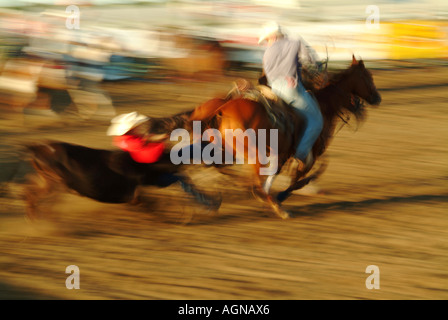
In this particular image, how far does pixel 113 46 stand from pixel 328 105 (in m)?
8.61

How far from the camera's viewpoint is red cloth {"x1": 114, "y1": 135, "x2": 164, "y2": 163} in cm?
591

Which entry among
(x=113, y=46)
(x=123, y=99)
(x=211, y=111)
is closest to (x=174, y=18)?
(x=113, y=46)

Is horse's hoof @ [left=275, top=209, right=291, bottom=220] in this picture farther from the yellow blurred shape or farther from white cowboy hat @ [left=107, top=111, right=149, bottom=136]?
the yellow blurred shape

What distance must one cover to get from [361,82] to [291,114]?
45.3 inches

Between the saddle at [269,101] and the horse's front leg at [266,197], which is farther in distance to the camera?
the horse's front leg at [266,197]

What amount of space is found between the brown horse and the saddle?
0.01 metres

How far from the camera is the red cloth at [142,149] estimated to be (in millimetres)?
5914

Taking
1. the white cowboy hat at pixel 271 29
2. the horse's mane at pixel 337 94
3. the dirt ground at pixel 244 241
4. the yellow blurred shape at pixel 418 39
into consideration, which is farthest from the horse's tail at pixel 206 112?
the yellow blurred shape at pixel 418 39

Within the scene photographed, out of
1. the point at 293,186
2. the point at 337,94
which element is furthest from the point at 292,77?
the point at 293,186

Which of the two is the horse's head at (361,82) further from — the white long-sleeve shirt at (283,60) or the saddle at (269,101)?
the saddle at (269,101)

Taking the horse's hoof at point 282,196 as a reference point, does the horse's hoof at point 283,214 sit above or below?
below

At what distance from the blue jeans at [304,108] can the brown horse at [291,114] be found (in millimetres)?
62

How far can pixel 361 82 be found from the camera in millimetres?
7152

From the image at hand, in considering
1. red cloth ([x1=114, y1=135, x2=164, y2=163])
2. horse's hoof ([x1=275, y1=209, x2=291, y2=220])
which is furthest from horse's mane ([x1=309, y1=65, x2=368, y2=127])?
red cloth ([x1=114, y1=135, x2=164, y2=163])
